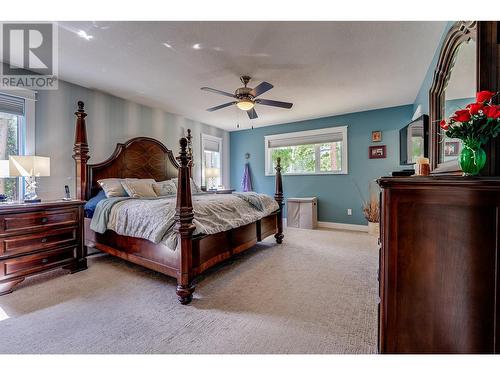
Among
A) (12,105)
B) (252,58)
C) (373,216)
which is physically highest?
(252,58)

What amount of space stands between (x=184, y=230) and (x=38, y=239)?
1642 mm

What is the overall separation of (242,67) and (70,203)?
255 cm

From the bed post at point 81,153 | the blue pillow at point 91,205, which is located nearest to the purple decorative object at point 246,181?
the blue pillow at point 91,205

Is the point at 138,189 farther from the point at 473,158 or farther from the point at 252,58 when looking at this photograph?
the point at 473,158

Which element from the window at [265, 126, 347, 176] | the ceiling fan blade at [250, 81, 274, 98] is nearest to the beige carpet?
the ceiling fan blade at [250, 81, 274, 98]

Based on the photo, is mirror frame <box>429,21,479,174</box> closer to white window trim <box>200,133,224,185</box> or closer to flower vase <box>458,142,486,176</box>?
flower vase <box>458,142,486,176</box>

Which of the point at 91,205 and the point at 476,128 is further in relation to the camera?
the point at 91,205

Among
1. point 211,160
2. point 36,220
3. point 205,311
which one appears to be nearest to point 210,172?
point 211,160

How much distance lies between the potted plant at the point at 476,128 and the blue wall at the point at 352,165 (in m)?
3.83

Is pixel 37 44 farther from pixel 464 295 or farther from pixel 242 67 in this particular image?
pixel 464 295

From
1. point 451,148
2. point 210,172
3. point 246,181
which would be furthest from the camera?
point 246,181

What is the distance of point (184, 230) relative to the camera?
2053 mm

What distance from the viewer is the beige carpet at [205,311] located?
150cm
